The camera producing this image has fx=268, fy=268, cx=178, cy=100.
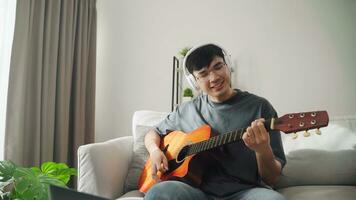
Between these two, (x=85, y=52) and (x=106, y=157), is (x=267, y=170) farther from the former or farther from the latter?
(x=85, y=52)

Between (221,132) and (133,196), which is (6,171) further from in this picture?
(221,132)

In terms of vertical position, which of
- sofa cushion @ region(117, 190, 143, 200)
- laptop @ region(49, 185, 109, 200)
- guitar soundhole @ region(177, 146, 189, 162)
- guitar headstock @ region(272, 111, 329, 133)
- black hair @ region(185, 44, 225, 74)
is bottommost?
sofa cushion @ region(117, 190, 143, 200)

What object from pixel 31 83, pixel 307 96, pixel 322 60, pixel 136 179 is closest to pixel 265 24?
pixel 322 60

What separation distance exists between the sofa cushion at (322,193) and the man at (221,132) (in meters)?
0.11

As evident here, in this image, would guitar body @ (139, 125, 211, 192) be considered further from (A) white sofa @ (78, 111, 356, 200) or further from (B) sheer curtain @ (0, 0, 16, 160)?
(B) sheer curtain @ (0, 0, 16, 160)

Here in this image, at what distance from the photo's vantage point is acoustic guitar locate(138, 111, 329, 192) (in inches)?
29.1

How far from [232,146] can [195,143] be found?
135mm

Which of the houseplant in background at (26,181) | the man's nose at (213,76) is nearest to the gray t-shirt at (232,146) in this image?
the man's nose at (213,76)

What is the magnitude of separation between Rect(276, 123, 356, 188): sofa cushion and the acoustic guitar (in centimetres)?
38

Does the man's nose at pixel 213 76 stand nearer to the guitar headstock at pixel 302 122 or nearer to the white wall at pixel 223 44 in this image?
the guitar headstock at pixel 302 122

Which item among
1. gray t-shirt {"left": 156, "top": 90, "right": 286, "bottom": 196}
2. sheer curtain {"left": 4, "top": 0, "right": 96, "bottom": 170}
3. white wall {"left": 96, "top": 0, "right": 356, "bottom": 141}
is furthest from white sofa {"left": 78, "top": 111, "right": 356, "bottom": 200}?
sheer curtain {"left": 4, "top": 0, "right": 96, "bottom": 170}

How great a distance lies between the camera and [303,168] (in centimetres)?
113

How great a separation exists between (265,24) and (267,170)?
1.27 m

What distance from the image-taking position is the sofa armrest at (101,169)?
40.7 inches
